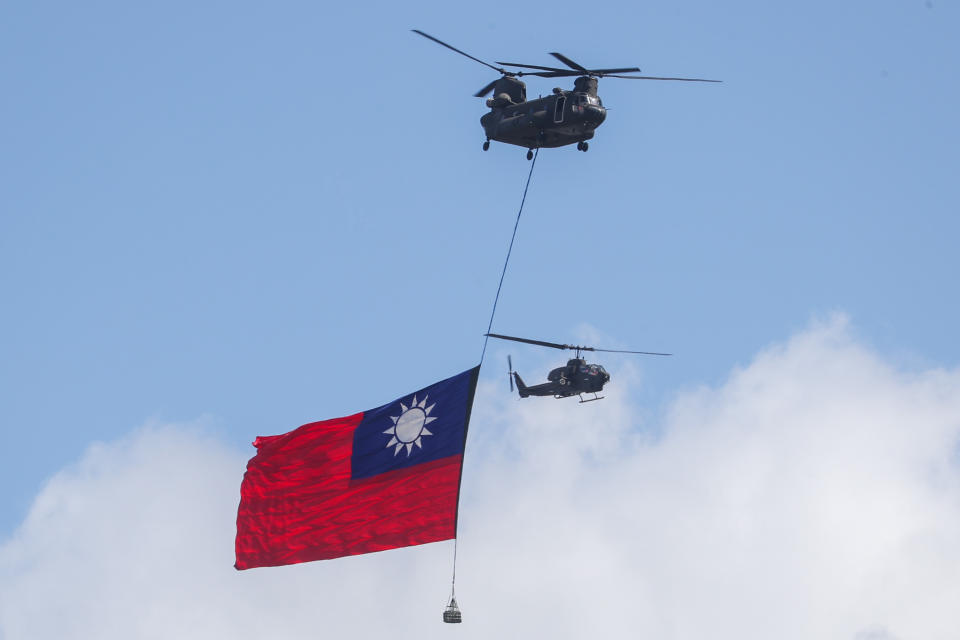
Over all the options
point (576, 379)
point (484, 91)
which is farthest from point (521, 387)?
point (484, 91)

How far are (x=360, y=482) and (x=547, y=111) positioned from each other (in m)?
19.7

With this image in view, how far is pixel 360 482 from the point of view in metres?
51.9

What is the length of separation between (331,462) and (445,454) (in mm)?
4324

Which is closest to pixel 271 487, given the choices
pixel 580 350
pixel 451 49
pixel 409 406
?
pixel 409 406

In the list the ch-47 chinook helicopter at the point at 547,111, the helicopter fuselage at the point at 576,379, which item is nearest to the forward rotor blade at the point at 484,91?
the ch-47 chinook helicopter at the point at 547,111

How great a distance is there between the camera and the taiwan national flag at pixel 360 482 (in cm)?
5059

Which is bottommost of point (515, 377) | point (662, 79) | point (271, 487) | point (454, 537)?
point (454, 537)

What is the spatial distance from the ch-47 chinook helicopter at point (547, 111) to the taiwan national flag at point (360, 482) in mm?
15852

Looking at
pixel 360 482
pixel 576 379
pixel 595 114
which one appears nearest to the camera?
pixel 360 482

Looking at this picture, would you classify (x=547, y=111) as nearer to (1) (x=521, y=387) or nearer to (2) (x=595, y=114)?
(2) (x=595, y=114)

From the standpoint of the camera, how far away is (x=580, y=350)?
8344 centimetres

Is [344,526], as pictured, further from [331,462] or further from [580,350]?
[580,350]

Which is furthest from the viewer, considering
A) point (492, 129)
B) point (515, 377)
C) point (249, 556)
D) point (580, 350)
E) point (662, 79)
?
point (515, 377)

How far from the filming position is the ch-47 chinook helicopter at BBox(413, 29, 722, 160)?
63.2 m
